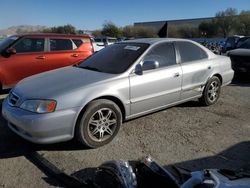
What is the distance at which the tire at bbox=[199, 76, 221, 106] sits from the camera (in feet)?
21.3

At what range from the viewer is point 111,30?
6681 centimetres

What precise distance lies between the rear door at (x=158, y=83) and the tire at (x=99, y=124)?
0.45 meters

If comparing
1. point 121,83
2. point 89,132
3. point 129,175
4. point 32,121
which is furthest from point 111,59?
point 129,175

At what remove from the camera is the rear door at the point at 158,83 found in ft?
16.4

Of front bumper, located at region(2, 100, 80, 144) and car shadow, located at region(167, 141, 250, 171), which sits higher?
front bumper, located at region(2, 100, 80, 144)

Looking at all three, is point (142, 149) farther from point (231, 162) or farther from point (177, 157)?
point (231, 162)

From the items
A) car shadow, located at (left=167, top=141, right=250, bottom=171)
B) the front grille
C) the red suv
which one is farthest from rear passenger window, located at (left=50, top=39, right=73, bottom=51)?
car shadow, located at (left=167, top=141, right=250, bottom=171)

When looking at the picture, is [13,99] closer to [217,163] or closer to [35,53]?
[217,163]

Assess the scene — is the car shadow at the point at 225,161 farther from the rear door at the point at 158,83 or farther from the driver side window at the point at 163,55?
the driver side window at the point at 163,55

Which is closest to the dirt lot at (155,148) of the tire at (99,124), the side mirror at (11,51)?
the tire at (99,124)

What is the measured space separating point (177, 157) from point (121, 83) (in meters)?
1.40

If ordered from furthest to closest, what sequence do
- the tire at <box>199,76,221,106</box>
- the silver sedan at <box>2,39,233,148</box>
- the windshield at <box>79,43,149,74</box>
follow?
the tire at <box>199,76,221,106</box>, the windshield at <box>79,43,149,74</box>, the silver sedan at <box>2,39,233,148</box>

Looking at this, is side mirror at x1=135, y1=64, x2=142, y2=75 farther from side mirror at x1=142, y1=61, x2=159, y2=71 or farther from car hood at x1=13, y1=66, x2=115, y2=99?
car hood at x1=13, y1=66, x2=115, y2=99

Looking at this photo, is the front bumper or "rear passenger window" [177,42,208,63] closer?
the front bumper
